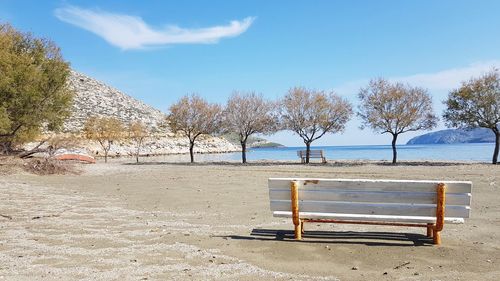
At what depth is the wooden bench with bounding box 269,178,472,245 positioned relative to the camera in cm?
593

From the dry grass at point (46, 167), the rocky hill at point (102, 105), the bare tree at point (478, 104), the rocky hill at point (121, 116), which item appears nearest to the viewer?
the dry grass at point (46, 167)

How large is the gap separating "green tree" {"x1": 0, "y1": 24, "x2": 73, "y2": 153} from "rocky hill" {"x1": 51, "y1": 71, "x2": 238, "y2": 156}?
42.3 meters

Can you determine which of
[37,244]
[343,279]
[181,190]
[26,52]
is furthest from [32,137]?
[343,279]

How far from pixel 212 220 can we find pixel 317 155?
3204cm

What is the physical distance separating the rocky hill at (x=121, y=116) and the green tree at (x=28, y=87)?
4225 centimetres

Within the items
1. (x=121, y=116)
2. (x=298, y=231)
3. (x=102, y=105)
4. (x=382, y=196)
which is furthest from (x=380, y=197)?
(x=102, y=105)

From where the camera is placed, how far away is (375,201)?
6125 mm

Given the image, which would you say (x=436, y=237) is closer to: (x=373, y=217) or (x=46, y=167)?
(x=373, y=217)

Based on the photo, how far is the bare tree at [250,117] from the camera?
45.2 m

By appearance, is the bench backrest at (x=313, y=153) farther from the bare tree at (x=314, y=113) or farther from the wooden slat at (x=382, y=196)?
the wooden slat at (x=382, y=196)

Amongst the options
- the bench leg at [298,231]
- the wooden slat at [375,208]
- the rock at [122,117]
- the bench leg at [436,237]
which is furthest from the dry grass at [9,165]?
the rock at [122,117]

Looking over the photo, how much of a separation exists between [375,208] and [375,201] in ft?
0.41

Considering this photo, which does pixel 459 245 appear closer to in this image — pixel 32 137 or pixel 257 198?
pixel 257 198

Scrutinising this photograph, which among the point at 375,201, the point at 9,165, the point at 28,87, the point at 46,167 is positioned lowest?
the point at 46,167
